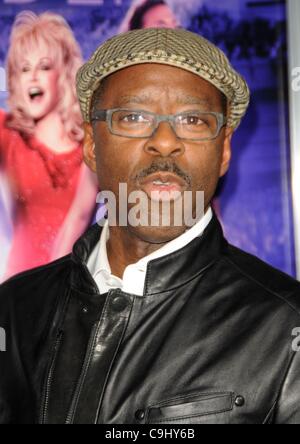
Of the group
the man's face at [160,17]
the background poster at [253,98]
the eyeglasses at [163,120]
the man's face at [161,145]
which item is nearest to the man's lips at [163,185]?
the man's face at [161,145]

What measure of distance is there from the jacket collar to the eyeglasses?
243 millimetres

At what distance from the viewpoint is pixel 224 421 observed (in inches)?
62.2

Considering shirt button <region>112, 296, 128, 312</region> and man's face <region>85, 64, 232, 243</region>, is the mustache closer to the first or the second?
man's face <region>85, 64, 232, 243</region>

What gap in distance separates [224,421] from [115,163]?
70 centimetres

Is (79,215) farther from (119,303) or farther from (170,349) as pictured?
(170,349)

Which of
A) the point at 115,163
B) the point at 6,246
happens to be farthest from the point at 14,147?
the point at 115,163

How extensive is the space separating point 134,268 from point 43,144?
910 millimetres

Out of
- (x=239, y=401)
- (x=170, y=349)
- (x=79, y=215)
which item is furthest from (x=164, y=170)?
(x=79, y=215)

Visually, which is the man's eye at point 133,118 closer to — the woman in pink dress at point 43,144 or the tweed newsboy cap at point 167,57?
the tweed newsboy cap at point 167,57

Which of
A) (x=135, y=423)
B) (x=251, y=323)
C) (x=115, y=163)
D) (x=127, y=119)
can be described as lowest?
(x=135, y=423)

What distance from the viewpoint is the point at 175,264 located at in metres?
1.73

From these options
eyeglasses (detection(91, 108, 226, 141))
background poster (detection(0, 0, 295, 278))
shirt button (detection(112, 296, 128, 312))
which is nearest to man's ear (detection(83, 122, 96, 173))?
eyeglasses (detection(91, 108, 226, 141))

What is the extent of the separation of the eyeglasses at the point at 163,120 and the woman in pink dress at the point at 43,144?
2.39ft

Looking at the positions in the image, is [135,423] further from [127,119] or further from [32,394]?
[127,119]
